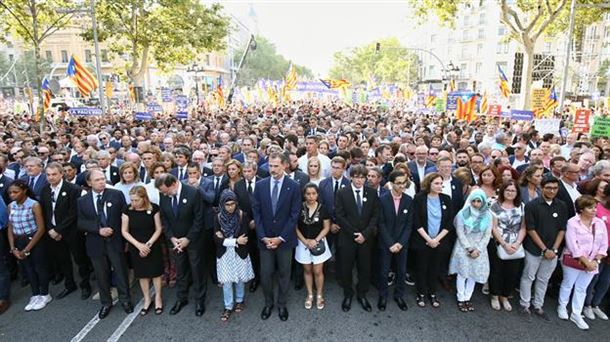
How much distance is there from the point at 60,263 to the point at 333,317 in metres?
3.90

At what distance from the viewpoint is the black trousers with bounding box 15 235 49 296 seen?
5020 mm

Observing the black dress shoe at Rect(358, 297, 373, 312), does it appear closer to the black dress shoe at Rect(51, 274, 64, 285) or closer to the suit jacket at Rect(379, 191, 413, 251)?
the suit jacket at Rect(379, 191, 413, 251)

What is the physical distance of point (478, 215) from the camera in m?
4.50

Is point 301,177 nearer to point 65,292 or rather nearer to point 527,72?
point 65,292

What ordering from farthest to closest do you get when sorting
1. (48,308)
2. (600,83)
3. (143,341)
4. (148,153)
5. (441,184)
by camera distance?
(600,83) → (148,153) → (48,308) → (441,184) → (143,341)

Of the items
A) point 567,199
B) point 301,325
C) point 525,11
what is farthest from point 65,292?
point 525,11

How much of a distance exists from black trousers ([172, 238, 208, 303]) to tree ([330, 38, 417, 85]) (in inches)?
2582

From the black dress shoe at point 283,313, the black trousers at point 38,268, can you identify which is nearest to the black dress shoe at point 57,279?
the black trousers at point 38,268

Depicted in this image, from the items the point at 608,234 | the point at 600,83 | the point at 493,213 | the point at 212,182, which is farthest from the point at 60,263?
the point at 600,83

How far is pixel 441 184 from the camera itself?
15.3ft

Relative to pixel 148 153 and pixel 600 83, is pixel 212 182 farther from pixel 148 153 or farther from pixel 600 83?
pixel 600 83

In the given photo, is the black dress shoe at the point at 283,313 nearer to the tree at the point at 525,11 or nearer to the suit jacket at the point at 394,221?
the suit jacket at the point at 394,221

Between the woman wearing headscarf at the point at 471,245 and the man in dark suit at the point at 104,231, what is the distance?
4.19 meters

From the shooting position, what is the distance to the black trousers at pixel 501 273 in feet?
15.5
